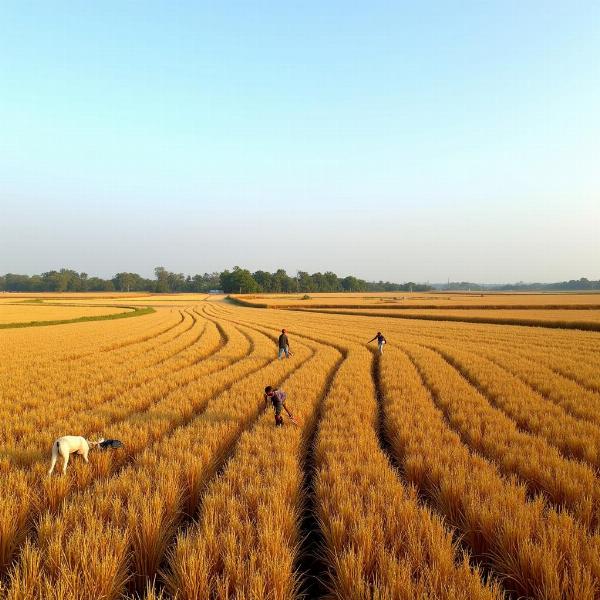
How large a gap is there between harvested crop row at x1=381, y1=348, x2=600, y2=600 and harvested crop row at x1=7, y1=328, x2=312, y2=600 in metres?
3.14

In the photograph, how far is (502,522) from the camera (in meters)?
3.87

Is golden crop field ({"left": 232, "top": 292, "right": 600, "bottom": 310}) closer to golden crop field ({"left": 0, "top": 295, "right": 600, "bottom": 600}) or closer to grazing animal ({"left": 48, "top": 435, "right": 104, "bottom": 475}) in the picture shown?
golden crop field ({"left": 0, "top": 295, "right": 600, "bottom": 600})

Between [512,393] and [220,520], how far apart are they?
9.01 metres

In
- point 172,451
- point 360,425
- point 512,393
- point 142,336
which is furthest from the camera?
point 142,336

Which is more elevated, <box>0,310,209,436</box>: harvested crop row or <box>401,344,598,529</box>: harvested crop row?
<box>401,344,598,529</box>: harvested crop row

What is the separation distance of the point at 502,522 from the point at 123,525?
411 centimetres

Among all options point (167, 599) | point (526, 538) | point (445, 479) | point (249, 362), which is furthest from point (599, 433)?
point (249, 362)

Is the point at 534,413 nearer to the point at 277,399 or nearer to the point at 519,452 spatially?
the point at 519,452

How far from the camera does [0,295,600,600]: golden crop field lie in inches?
122

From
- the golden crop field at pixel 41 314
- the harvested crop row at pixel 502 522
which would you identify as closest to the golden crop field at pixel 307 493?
the harvested crop row at pixel 502 522

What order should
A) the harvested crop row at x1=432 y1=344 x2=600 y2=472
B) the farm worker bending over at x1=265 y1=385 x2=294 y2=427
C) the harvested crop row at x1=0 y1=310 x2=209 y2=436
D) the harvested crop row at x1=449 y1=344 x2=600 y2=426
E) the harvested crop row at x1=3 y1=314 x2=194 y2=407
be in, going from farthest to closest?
1. the harvested crop row at x1=3 y1=314 x2=194 y2=407
2. the harvested crop row at x1=449 y1=344 x2=600 y2=426
3. the harvested crop row at x1=0 y1=310 x2=209 y2=436
4. the farm worker bending over at x1=265 y1=385 x2=294 y2=427
5. the harvested crop row at x1=432 y1=344 x2=600 y2=472

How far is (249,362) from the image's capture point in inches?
576

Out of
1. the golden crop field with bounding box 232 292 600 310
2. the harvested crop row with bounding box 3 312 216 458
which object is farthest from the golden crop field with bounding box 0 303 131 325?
the harvested crop row with bounding box 3 312 216 458

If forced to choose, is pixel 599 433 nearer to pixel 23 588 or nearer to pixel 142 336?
pixel 23 588
